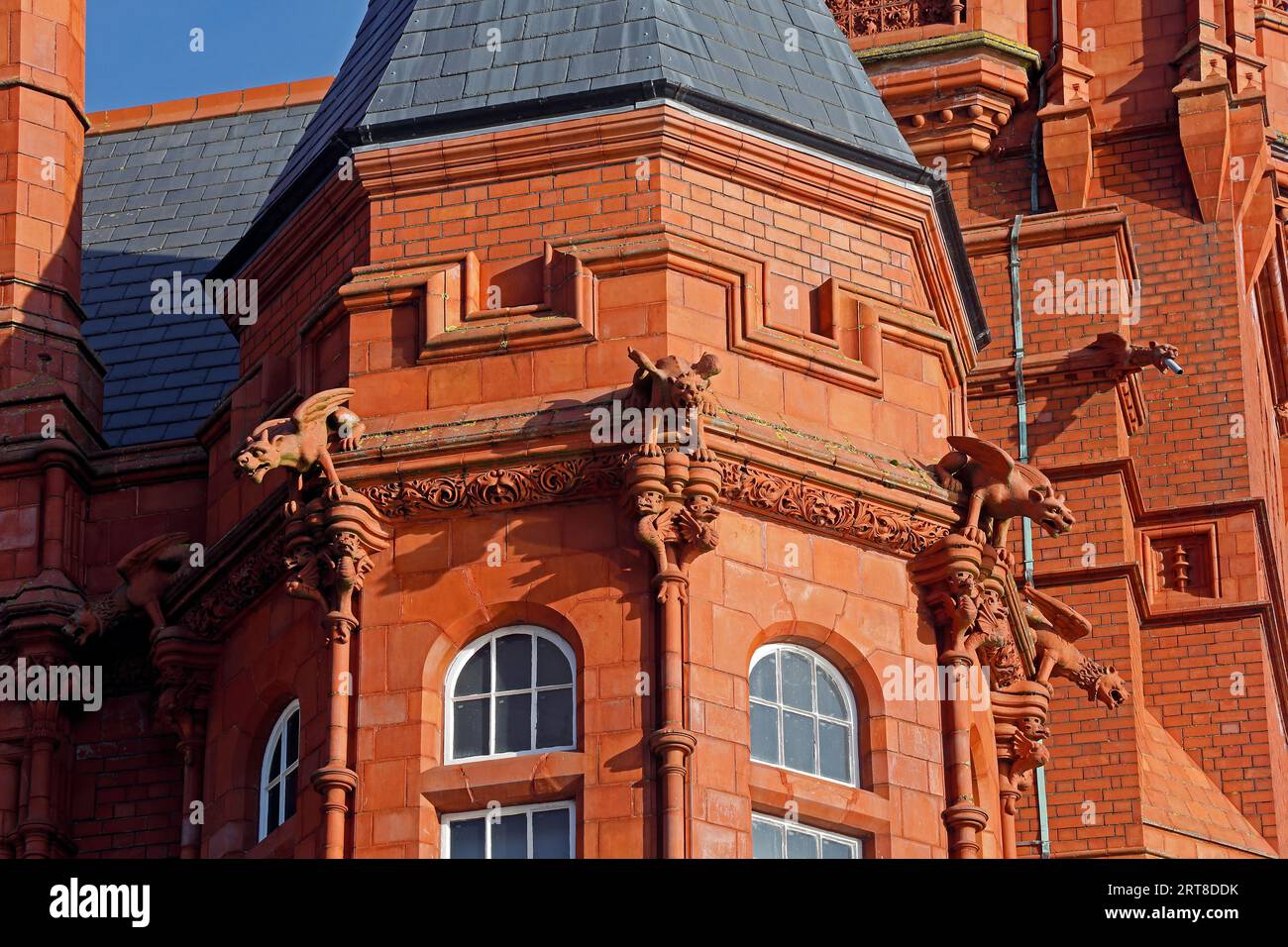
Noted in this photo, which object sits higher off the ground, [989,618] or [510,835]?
[989,618]

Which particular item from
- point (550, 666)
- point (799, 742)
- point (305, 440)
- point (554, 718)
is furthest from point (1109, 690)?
point (305, 440)

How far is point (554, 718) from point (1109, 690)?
25.9ft

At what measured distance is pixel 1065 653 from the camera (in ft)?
120

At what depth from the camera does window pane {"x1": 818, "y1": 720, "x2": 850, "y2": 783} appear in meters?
32.0

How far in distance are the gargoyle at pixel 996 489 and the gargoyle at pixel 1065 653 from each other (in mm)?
2414

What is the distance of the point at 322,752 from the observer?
31953 millimetres

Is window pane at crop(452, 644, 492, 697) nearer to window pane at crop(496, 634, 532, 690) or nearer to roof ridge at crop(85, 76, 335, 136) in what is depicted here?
window pane at crop(496, 634, 532, 690)

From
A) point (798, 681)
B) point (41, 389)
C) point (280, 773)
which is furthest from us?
point (41, 389)

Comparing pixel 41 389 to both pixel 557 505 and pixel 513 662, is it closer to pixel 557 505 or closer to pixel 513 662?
pixel 557 505

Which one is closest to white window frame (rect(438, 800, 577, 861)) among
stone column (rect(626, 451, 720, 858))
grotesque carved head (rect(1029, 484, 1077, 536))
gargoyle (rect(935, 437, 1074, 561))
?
stone column (rect(626, 451, 720, 858))

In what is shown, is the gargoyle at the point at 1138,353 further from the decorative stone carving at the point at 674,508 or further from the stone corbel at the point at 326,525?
the stone corbel at the point at 326,525
